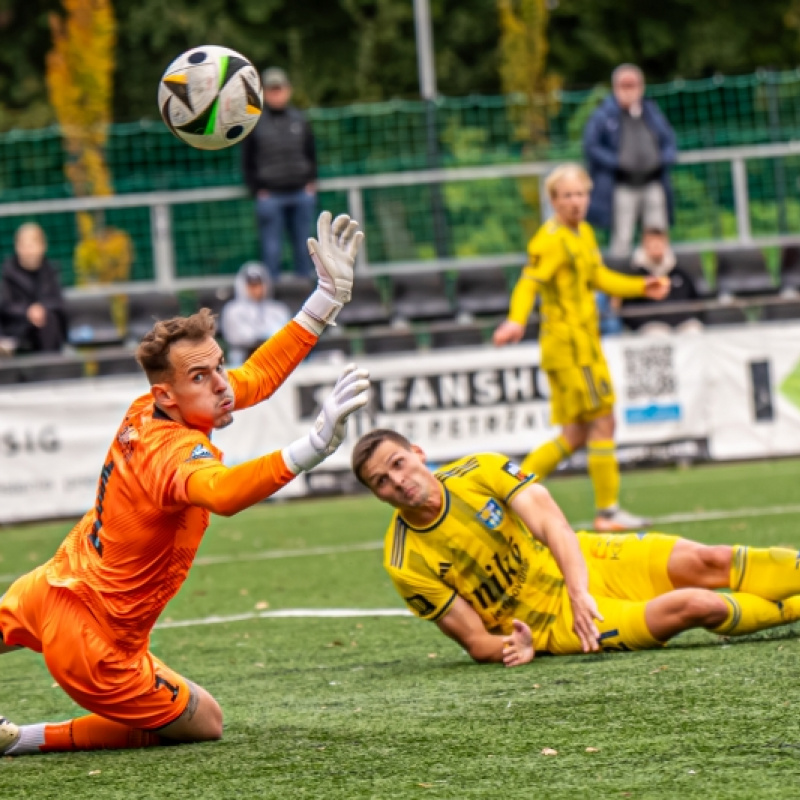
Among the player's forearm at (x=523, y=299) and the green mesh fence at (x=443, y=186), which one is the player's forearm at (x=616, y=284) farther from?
the green mesh fence at (x=443, y=186)

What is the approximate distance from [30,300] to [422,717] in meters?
10.3

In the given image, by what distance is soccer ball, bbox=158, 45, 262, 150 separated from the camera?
6.33 metres

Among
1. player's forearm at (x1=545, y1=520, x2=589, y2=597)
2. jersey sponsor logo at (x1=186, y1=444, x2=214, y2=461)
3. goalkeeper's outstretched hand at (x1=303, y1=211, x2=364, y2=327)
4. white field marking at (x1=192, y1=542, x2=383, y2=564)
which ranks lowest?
white field marking at (x1=192, y1=542, x2=383, y2=564)

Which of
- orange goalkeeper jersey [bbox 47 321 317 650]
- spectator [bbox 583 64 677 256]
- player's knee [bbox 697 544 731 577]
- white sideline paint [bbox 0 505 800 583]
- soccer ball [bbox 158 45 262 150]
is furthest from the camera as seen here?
spectator [bbox 583 64 677 256]

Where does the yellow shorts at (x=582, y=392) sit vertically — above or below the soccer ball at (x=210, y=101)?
below

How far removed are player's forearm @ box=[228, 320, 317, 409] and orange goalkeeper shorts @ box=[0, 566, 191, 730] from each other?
3.08ft

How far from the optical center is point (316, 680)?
6.31m

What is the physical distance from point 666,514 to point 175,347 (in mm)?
6554

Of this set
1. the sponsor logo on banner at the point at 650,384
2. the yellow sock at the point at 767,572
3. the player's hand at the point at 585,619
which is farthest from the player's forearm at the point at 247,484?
the sponsor logo on banner at the point at 650,384

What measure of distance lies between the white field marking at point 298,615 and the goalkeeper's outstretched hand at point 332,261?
2661mm

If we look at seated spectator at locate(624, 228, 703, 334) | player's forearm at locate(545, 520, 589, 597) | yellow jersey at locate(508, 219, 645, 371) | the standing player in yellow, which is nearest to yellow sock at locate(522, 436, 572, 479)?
the standing player in yellow

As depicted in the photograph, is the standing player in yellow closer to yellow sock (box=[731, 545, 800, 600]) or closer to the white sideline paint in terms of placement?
the white sideline paint

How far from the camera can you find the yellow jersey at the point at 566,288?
9609 millimetres

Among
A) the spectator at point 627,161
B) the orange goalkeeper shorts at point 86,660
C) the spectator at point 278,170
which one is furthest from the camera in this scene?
the spectator at point 278,170
